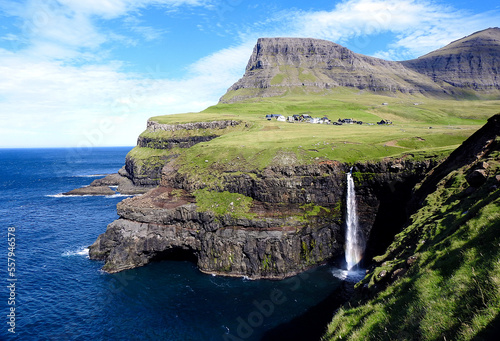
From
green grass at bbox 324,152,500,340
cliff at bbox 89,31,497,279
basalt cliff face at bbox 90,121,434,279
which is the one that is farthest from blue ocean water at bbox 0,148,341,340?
green grass at bbox 324,152,500,340

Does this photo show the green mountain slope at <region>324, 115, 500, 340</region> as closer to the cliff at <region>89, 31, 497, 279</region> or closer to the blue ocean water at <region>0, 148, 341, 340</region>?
the blue ocean water at <region>0, 148, 341, 340</region>

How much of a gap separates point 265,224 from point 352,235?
18153 mm

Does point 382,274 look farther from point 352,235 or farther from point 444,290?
point 352,235

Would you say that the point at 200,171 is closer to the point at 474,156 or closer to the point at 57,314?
the point at 57,314

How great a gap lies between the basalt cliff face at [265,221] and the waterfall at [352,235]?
135 cm

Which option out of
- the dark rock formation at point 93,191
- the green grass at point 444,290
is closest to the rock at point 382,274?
the green grass at point 444,290

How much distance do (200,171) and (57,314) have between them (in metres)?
38.1

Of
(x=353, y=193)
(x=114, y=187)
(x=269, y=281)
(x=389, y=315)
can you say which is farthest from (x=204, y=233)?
(x=114, y=187)

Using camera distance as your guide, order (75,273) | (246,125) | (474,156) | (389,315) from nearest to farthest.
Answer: (389,315), (474,156), (75,273), (246,125)

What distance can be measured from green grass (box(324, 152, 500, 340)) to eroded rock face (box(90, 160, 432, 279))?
101 feet

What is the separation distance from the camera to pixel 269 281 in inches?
1934

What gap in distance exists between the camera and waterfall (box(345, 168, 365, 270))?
55.1 metres

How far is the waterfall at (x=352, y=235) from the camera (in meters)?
55.1

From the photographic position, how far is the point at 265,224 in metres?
53.6
